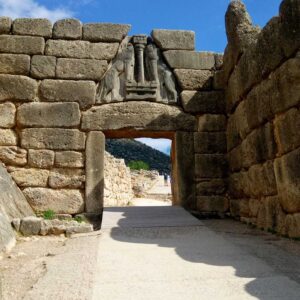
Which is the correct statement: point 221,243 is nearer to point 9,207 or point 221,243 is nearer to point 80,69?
point 9,207

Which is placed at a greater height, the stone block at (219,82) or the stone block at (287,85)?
the stone block at (219,82)

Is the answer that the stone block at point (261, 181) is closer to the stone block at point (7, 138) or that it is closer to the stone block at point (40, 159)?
the stone block at point (40, 159)

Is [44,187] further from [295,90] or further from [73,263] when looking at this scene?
[295,90]

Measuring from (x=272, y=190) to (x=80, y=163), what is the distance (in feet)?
10.6

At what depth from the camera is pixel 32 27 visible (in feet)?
22.0

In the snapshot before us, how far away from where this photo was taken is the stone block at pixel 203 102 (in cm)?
687

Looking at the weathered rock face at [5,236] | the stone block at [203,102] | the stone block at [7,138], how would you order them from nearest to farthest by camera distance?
the weathered rock face at [5,236] → the stone block at [7,138] → the stone block at [203,102]

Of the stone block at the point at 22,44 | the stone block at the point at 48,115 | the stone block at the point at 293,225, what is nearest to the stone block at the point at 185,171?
the stone block at the point at 48,115

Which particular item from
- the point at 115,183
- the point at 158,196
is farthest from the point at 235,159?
the point at 158,196

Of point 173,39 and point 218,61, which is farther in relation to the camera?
point 218,61

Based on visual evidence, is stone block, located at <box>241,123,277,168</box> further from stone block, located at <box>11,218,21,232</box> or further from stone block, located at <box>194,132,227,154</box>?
stone block, located at <box>11,218,21,232</box>

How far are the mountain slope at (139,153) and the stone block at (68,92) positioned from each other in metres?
29.4

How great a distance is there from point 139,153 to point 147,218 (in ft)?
113

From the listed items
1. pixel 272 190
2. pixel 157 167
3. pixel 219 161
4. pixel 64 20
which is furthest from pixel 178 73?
pixel 157 167
